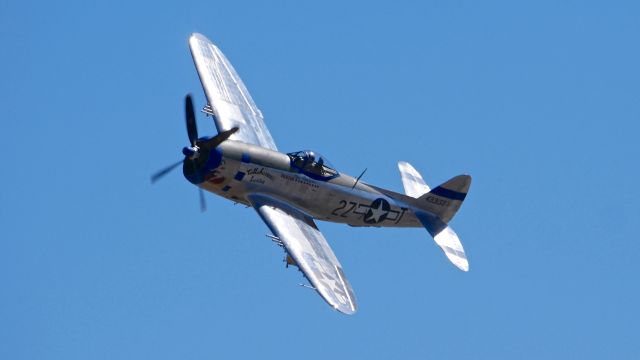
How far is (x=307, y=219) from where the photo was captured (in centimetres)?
4228

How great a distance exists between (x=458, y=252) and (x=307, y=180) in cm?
515

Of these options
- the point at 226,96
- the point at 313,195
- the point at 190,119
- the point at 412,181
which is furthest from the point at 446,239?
the point at 190,119

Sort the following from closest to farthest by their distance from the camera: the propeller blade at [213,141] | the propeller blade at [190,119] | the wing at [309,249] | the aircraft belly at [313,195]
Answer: the wing at [309,249] < the propeller blade at [213,141] < the propeller blade at [190,119] < the aircraft belly at [313,195]

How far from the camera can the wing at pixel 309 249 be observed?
125ft

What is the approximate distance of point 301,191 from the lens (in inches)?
1671

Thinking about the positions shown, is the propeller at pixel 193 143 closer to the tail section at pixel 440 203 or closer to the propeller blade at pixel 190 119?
the propeller blade at pixel 190 119

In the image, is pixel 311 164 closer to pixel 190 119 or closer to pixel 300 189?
pixel 300 189

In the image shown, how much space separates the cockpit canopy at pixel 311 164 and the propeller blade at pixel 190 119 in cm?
291

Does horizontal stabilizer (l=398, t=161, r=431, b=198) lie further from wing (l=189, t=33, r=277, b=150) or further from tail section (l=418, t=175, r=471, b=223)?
wing (l=189, t=33, r=277, b=150)

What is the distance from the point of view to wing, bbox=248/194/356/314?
38000mm

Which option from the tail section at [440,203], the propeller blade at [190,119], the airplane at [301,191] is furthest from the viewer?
the tail section at [440,203]

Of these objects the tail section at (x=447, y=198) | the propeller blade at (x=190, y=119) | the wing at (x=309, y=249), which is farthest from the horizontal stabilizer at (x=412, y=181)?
the propeller blade at (x=190, y=119)

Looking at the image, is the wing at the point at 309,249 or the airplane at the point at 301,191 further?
the airplane at the point at 301,191


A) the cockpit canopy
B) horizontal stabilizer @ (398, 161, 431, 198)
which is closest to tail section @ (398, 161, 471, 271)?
horizontal stabilizer @ (398, 161, 431, 198)
